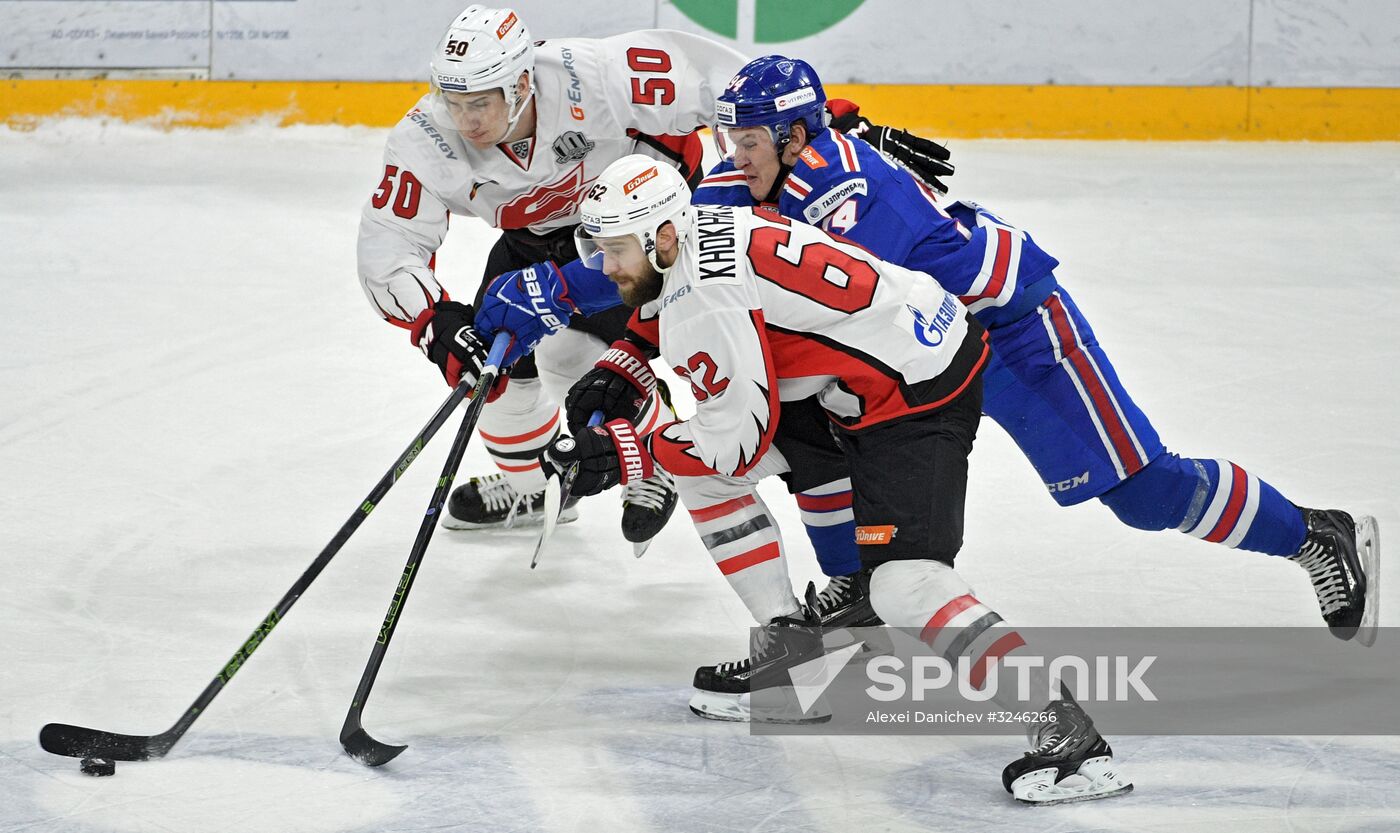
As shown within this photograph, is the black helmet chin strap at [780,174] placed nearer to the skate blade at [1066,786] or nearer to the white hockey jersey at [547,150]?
the white hockey jersey at [547,150]

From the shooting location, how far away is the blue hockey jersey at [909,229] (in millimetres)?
2938

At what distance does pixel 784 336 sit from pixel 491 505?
1.43 m

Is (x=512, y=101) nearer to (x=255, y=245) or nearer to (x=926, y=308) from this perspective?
(x=926, y=308)

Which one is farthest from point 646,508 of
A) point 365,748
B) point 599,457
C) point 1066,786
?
point 1066,786

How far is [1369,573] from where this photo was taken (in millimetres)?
3033

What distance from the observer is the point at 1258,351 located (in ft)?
15.6

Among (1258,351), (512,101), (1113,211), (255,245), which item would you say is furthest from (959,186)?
(512,101)

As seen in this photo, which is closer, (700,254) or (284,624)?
(700,254)

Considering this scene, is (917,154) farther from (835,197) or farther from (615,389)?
(615,389)

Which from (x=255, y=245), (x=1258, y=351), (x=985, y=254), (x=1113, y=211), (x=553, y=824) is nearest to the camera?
(x=553, y=824)

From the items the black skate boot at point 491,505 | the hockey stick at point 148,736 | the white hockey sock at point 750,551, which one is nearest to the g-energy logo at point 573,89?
the black skate boot at point 491,505

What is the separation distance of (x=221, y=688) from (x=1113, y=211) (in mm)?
4636

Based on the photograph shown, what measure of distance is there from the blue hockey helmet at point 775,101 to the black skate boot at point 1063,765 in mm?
1200

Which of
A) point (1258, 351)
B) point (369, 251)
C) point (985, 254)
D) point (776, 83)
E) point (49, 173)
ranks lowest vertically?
point (49, 173)
